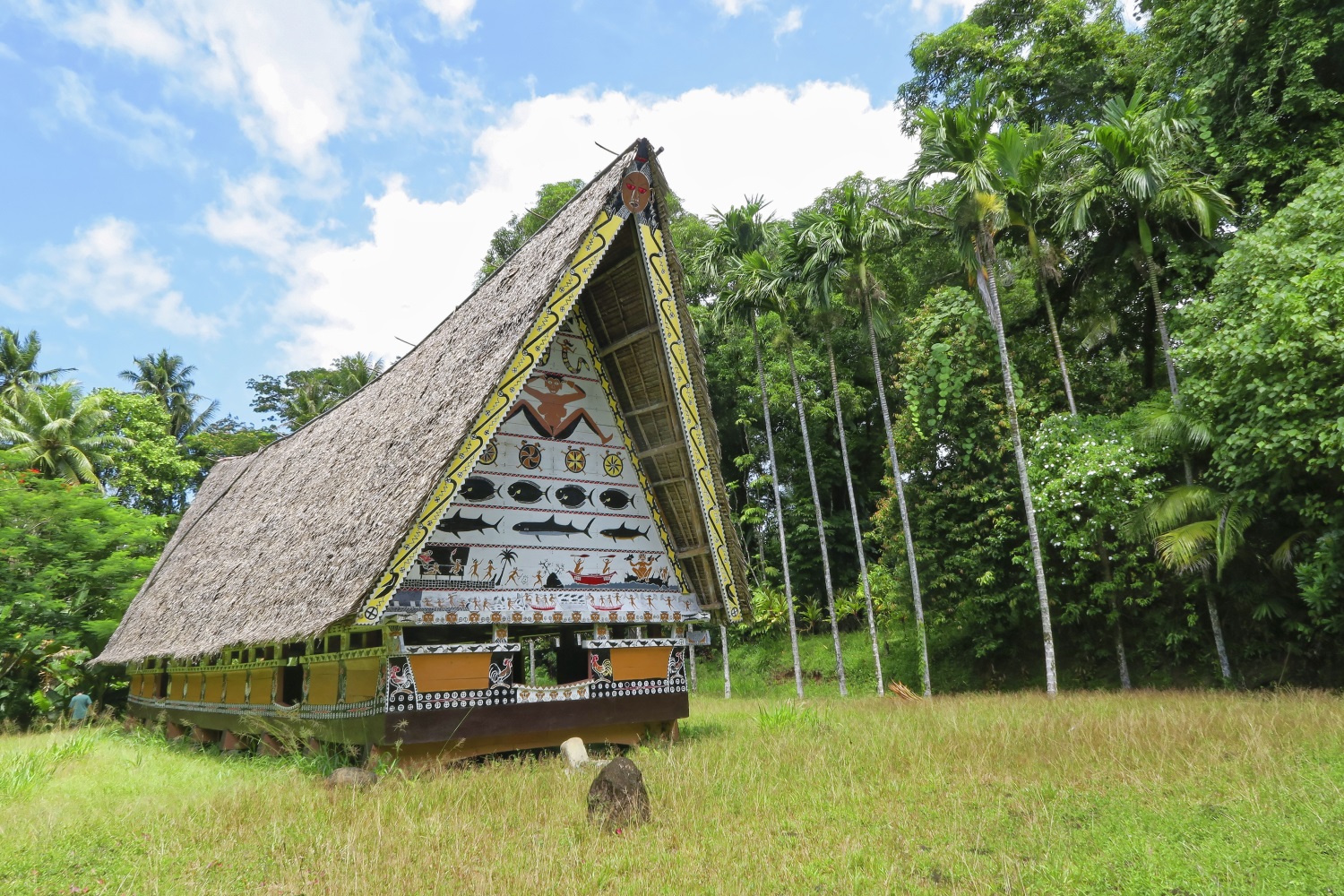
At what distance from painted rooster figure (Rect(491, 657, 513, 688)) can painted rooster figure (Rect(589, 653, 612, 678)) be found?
1.03m

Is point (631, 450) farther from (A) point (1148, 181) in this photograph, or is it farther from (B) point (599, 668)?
(A) point (1148, 181)

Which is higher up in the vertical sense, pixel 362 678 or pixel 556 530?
pixel 556 530

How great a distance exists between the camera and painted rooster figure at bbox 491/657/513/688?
27.3 feet

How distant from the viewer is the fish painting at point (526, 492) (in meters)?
9.03

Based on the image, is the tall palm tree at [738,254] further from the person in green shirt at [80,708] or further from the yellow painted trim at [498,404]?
the person in green shirt at [80,708]

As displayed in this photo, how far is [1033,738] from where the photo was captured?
7965 millimetres

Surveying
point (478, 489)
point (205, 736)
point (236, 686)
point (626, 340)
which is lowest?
point (205, 736)

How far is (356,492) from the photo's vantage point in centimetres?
916

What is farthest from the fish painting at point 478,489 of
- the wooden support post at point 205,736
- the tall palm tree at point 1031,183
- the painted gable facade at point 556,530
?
the tall palm tree at point 1031,183

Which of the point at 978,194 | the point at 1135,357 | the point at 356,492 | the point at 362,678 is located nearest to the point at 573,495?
the point at 356,492

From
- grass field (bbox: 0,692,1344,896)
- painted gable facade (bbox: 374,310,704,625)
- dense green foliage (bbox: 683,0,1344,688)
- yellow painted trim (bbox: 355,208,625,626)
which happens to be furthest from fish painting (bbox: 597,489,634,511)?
dense green foliage (bbox: 683,0,1344,688)

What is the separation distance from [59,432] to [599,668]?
26.6 meters

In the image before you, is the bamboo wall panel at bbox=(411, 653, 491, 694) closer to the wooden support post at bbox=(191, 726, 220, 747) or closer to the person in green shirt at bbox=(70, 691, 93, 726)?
the wooden support post at bbox=(191, 726, 220, 747)

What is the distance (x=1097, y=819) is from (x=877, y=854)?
1585 millimetres
